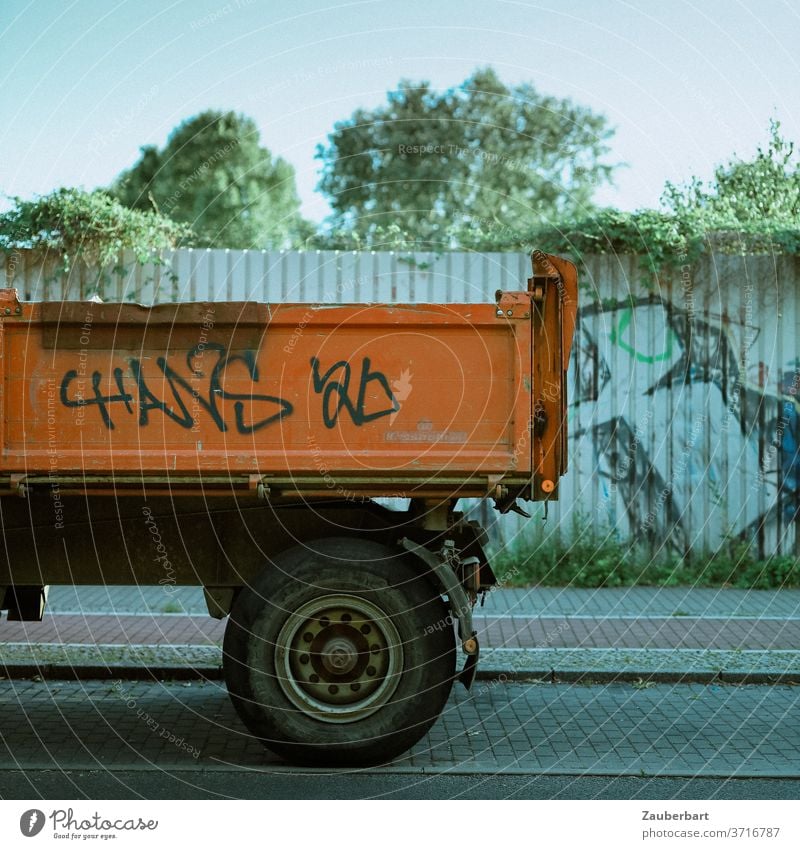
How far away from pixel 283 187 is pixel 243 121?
3.52 m

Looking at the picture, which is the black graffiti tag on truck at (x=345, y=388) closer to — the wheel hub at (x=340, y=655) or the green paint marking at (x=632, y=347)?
the wheel hub at (x=340, y=655)

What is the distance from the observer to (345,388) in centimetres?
613

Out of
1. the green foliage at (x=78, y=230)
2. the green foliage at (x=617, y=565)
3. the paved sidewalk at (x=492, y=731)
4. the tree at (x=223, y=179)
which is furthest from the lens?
the tree at (x=223, y=179)

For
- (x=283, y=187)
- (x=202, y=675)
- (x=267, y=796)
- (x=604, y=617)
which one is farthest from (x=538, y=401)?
(x=283, y=187)

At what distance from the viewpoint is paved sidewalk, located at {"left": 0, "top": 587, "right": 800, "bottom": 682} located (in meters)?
8.55

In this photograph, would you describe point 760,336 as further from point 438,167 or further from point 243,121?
point 243,121

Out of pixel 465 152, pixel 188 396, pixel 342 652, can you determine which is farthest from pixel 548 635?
pixel 465 152

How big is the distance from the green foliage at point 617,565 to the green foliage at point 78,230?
5.28 meters

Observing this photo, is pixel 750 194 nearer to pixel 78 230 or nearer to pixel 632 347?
pixel 632 347

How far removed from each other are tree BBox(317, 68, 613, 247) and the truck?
11.5m

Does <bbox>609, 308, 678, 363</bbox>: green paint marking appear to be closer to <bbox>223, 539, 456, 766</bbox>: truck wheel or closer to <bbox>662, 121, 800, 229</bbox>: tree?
<bbox>662, 121, 800, 229</bbox>: tree

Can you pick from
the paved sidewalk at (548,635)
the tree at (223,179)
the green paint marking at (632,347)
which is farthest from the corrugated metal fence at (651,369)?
the tree at (223,179)

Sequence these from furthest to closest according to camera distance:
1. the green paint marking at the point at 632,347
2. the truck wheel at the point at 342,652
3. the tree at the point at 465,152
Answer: the tree at the point at 465,152, the green paint marking at the point at 632,347, the truck wheel at the point at 342,652

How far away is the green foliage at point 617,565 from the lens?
12.4m
